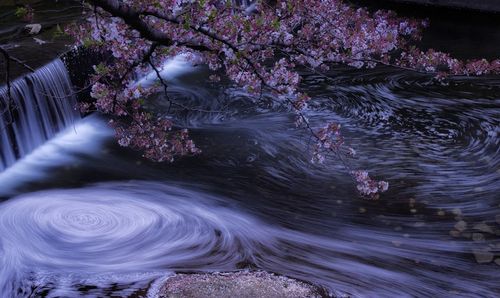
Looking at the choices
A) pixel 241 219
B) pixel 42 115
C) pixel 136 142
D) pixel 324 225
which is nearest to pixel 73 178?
pixel 136 142

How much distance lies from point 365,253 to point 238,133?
344 centimetres

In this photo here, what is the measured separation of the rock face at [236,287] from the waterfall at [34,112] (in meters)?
3.50

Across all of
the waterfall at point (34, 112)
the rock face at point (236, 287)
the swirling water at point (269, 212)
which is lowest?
the rock face at point (236, 287)

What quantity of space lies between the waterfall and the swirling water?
0.95ft

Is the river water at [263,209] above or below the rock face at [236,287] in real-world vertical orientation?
above

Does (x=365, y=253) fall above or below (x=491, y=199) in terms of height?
below

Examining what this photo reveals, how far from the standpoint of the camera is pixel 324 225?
18.5ft

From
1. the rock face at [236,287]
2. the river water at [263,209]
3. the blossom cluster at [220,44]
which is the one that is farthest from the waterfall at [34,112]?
the rock face at [236,287]

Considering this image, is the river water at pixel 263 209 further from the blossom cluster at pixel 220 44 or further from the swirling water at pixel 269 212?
the blossom cluster at pixel 220 44

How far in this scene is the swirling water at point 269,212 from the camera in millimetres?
4770

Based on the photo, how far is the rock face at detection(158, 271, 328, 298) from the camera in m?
4.09

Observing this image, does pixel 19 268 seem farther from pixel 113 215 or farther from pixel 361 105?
pixel 361 105

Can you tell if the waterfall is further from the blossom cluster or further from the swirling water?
the blossom cluster

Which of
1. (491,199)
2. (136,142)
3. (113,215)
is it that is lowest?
(113,215)
